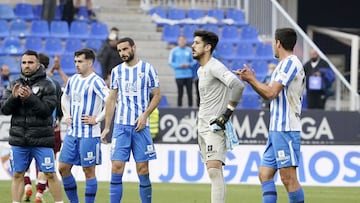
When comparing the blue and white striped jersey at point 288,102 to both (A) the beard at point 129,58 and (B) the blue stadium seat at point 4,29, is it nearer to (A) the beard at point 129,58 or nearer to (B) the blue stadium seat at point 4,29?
(A) the beard at point 129,58

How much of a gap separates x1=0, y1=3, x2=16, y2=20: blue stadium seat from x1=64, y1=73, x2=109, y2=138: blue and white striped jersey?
40.0 ft

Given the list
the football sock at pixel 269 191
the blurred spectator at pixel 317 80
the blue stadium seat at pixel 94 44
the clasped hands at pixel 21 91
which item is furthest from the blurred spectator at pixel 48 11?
the football sock at pixel 269 191

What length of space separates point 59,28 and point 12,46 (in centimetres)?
152

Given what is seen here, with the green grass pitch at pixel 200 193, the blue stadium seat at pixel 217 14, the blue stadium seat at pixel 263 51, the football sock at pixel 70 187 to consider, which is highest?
the blue stadium seat at pixel 217 14

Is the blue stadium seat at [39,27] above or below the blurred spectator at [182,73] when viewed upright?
above

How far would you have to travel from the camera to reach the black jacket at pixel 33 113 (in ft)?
39.5

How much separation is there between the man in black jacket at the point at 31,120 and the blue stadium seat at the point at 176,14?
46.7ft

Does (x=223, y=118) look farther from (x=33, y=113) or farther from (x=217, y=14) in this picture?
(x=217, y=14)

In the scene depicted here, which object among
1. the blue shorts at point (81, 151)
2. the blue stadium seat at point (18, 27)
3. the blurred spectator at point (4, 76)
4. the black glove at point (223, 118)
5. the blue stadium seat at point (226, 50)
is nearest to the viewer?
the black glove at point (223, 118)

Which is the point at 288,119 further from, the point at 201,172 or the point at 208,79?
the point at 201,172

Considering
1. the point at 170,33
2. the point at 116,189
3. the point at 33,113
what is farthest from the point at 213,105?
the point at 170,33

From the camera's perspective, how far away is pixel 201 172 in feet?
61.9

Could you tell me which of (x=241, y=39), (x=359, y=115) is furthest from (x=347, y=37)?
(x=359, y=115)

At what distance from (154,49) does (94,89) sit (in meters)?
12.7
